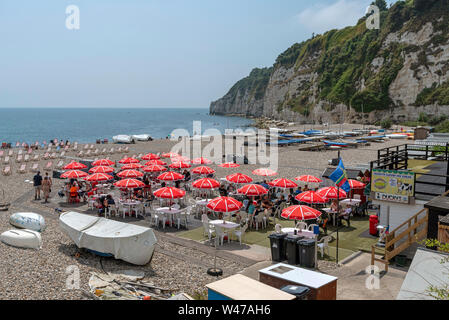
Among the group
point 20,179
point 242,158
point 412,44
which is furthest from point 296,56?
point 20,179

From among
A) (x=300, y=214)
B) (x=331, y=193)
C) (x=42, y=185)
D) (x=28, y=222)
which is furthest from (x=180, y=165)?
(x=300, y=214)

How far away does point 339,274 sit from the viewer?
1120cm

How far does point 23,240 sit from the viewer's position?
41.1ft

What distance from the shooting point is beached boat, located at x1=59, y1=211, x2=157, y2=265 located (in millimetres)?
11414

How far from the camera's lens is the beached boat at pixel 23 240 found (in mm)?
12500

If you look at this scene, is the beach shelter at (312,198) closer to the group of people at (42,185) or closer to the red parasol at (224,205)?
the red parasol at (224,205)

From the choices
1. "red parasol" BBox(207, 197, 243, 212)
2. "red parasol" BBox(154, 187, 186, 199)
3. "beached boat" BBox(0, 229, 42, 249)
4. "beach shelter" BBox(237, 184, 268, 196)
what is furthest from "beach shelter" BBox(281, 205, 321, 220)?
"beached boat" BBox(0, 229, 42, 249)

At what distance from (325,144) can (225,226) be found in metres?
36.4

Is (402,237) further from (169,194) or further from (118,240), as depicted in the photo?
(169,194)

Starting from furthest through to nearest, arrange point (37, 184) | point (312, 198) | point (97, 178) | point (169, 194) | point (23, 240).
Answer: point (37, 184), point (97, 178), point (169, 194), point (312, 198), point (23, 240)

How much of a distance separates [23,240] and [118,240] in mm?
3501

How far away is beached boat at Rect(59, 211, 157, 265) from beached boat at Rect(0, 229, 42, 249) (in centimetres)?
102

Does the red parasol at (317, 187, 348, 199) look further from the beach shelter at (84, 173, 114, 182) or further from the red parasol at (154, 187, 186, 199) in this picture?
the beach shelter at (84, 173, 114, 182)
